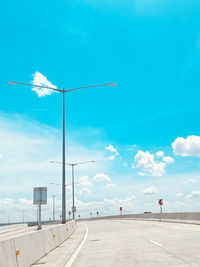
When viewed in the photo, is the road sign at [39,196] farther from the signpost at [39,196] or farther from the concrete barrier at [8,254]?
the concrete barrier at [8,254]

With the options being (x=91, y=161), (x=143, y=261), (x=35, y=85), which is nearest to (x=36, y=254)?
(x=143, y=261)

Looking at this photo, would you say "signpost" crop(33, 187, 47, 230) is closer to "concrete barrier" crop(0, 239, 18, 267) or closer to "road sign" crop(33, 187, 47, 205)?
"road sign" crop(33, 187, 47, 205)

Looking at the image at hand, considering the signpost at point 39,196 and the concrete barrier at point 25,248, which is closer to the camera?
the concrete barrier at point 25,248

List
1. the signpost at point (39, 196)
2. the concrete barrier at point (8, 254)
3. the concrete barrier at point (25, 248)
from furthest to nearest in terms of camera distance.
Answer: the signpost at point (39, 196) < the concrete barrier at point (25, 248) < the concrete barrier at point (8, 254)

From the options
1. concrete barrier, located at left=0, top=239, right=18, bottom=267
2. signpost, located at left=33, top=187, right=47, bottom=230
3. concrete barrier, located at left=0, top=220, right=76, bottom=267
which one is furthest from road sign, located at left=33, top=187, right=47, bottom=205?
concrete barrier, located at left=0, top=239, right=18, bottom=267

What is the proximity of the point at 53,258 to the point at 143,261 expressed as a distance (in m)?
3.35

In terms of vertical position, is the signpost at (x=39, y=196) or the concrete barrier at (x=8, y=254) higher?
the signpost at (x=39, y=196)

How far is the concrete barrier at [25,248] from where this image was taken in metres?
8.02

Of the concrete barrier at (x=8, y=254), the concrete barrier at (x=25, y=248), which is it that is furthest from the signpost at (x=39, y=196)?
the concrete barrier at (x=8, y=254)

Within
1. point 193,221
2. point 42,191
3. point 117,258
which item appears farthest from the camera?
point 193,221

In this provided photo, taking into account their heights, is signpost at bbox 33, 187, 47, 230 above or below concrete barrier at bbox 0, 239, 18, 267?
above

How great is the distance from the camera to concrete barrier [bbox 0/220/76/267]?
8.02m

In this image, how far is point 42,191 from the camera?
1741 centimetres

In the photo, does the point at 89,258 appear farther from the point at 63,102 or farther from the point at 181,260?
the point at 63,102
